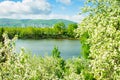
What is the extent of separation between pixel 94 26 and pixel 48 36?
163 m

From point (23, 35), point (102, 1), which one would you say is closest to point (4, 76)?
point (102, 1)

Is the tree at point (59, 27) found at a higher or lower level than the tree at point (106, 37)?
lower

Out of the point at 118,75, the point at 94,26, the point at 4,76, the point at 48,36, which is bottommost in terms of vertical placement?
the point at 48,36

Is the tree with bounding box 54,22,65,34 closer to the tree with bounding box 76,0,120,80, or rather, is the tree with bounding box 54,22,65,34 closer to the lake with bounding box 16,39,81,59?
the lake with bounding box 16,39,81,59

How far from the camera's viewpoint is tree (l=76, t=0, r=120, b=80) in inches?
551

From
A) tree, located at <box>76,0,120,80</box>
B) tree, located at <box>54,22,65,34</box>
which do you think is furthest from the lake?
tree, located at <box>54,22,65,34</box>

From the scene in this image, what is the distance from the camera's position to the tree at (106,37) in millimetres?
14008

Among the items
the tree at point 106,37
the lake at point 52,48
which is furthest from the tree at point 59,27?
the tree at point 106,37

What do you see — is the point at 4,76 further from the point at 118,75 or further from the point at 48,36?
the point at 48,36

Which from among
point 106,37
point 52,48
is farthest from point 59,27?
point 106,37

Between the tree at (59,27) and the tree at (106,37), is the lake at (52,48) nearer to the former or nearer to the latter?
the tree at (106,37)

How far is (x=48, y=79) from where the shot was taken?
10789 mm

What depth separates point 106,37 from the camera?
582 inches

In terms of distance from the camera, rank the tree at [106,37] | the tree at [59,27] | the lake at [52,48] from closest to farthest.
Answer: the tree at [106,37], the lake at [52,48], the tree at [59,27]
